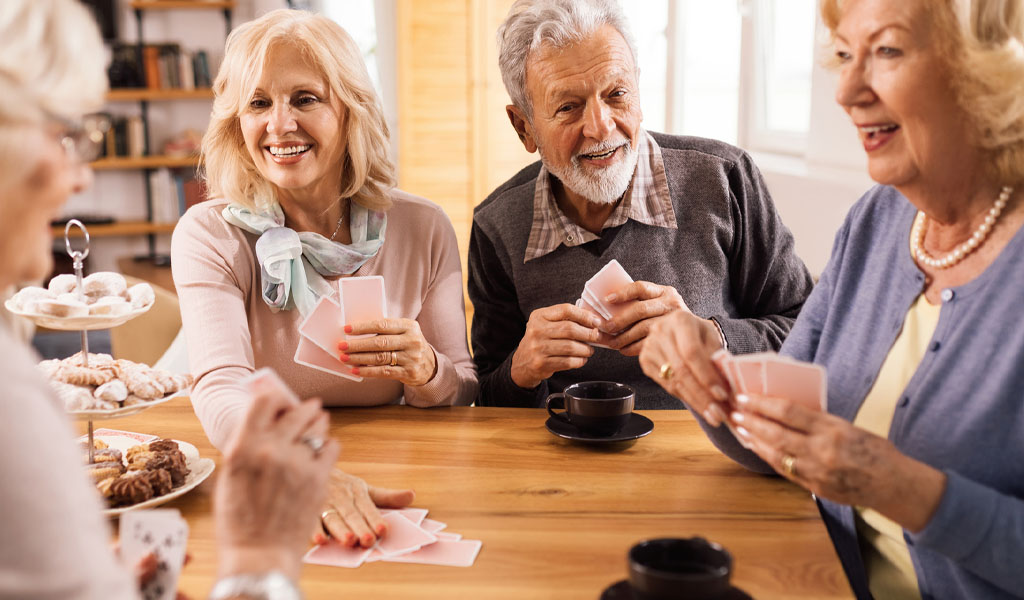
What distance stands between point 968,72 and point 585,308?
34.8 inches

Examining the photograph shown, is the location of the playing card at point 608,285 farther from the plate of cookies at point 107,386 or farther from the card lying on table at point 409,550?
the plate of cookies at point 107,386

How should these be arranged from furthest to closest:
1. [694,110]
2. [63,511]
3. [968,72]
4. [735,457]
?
[694,110] < [735,457] < [968,72] < [63,511]

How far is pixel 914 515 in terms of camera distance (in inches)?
44.7

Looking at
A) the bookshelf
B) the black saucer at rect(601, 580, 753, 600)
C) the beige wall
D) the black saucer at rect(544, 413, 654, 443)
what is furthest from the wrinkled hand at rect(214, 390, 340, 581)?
the bookshelf

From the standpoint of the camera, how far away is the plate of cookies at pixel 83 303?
1.47 metres

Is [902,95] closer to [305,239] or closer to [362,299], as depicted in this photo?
[362,299]

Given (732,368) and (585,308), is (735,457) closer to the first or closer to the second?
(732,368)

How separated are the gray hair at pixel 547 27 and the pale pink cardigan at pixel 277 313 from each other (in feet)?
1.39

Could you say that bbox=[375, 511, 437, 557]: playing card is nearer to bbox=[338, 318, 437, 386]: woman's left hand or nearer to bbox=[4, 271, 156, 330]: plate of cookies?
bbox=[338, 318, 437, 386]: woman's left hand

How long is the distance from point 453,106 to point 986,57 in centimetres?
521

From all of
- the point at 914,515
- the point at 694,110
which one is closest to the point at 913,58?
the point at 914,515

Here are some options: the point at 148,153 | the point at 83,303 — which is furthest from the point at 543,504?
the point at 148,153

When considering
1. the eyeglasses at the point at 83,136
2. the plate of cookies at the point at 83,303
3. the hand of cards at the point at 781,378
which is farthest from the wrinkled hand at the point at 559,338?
the eyeglasses at the point at 83,136

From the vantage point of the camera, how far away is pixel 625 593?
1.07 meters
